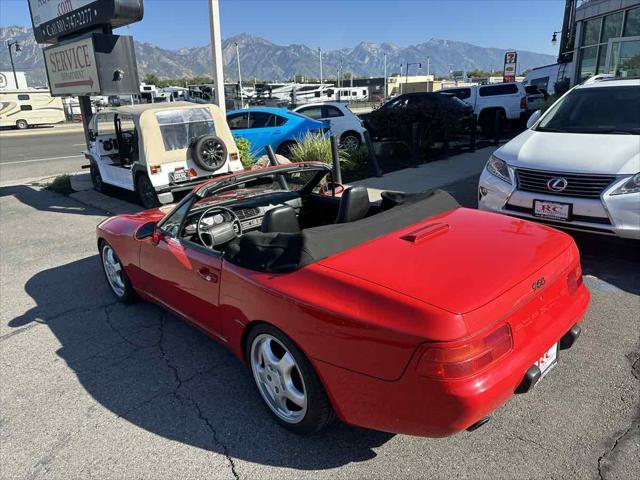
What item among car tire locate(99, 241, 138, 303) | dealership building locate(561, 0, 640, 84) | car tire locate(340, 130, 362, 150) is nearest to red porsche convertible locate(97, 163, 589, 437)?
car tire locate(99, 241, 138, 303)

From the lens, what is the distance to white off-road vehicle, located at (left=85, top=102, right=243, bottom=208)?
777 cm

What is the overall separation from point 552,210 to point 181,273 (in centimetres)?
361

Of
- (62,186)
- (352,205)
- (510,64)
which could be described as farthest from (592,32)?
(352,205)

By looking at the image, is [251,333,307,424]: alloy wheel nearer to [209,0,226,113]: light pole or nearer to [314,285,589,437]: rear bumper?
[314,285,589,437]: rear bumper

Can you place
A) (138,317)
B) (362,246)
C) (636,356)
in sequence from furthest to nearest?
(138,317), (636,356), (362,246)

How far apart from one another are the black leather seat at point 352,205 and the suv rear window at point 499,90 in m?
15.6

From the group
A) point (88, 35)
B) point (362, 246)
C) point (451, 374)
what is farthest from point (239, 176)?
point (88, 35)

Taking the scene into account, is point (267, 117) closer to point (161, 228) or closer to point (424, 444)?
point (161, 228)

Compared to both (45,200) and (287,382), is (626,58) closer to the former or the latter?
(45,200)

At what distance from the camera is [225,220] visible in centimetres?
369

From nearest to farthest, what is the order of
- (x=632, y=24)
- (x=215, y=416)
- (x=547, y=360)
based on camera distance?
(x=547, y=360), (x=215, y=416), (x=632, y=24)

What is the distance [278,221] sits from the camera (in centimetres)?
298

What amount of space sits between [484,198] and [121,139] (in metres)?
6.77

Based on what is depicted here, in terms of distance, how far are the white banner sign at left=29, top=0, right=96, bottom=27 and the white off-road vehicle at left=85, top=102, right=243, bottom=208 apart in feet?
8.78
